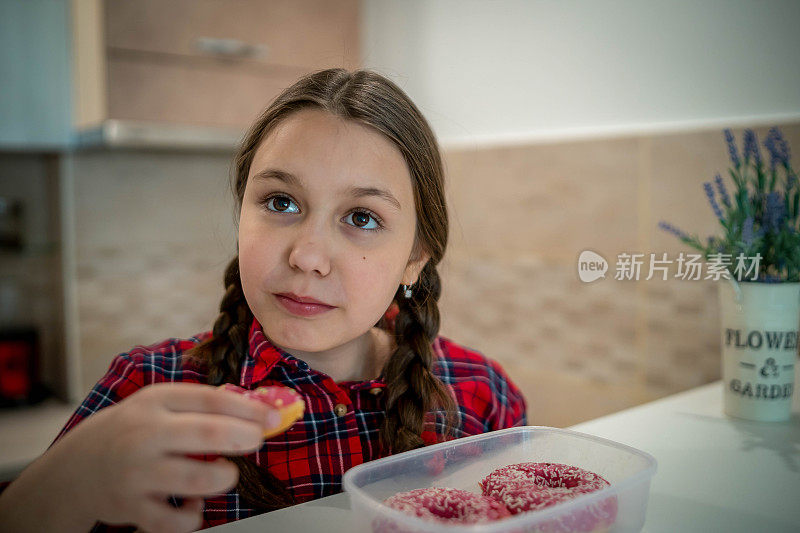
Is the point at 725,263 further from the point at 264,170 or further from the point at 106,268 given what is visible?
the point at 106,268

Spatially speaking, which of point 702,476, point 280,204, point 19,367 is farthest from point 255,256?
point 19,367

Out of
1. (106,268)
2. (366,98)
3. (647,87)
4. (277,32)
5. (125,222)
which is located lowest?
(106,268)

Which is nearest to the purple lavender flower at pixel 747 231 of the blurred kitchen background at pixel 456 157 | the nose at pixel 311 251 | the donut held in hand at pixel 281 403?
the blurred kitchen background at pixel 456 157

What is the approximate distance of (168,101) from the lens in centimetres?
153

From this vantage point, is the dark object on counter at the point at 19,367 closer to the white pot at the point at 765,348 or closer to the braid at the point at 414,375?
the braid at the point at 414,375

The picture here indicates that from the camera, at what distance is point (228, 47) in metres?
1.57

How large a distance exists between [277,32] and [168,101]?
0.31 m

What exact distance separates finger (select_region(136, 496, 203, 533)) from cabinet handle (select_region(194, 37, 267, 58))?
1.31m

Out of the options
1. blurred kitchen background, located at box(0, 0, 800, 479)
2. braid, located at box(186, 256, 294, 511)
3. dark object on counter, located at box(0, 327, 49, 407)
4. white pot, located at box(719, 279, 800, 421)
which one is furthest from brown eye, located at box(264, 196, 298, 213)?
dark object on counter, located at box(0, 327, 49, 407)

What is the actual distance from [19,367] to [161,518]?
137 centimetres

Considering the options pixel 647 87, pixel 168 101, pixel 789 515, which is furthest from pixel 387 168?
pixel 168 101

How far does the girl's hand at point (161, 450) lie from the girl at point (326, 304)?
55 mm

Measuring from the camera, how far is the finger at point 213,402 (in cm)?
41

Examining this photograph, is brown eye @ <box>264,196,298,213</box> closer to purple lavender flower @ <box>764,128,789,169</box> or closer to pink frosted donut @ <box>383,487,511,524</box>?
pink frosted donut @ <box>383,487,511,524</box>
